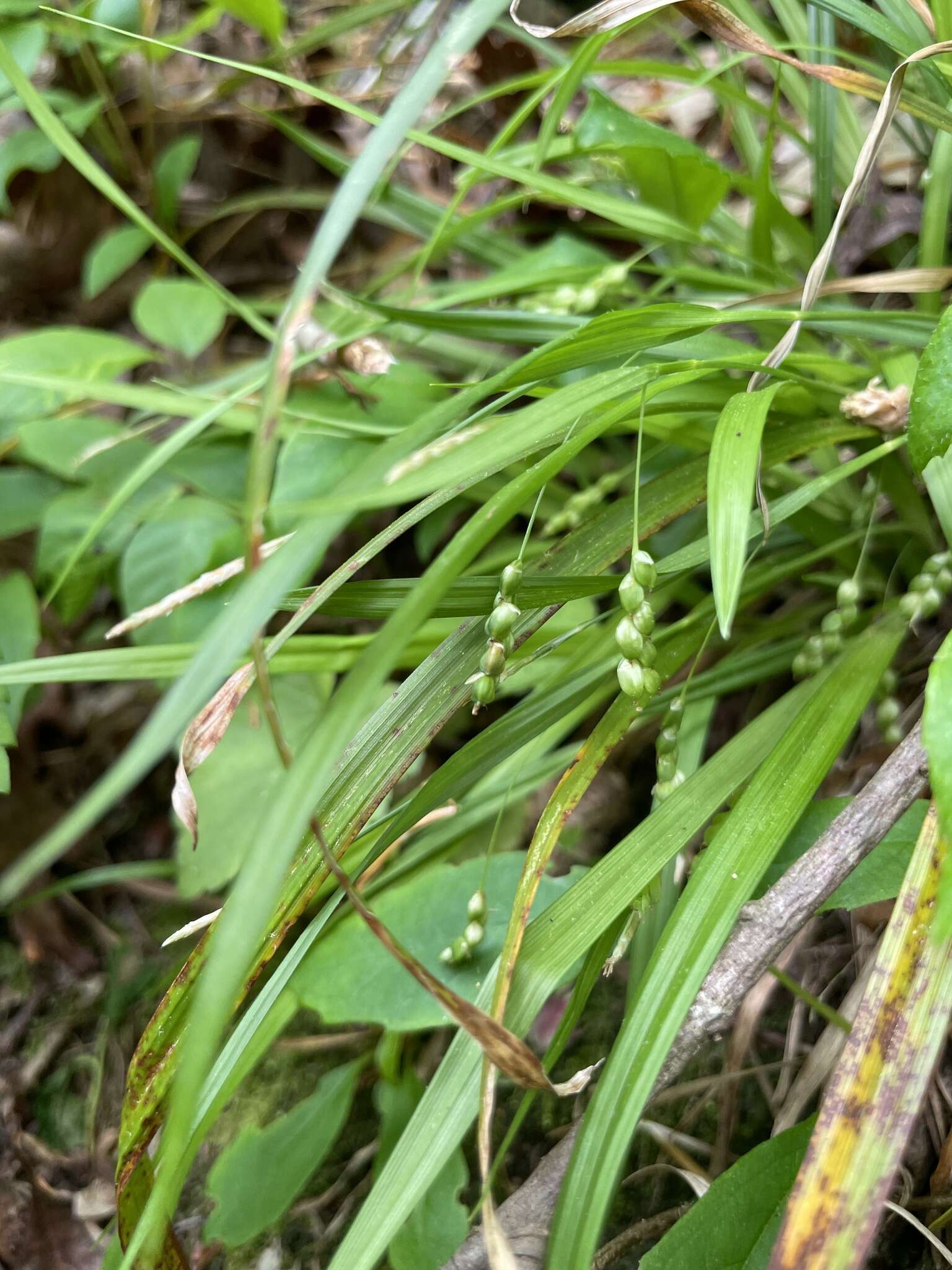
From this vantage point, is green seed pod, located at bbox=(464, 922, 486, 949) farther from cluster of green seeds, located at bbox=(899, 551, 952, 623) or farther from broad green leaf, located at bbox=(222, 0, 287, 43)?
broad green leaf, located at bbox=(222, 0, 287, 43)

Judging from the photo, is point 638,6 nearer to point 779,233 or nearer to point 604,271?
point 604,271

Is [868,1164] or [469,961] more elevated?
[868,1164]

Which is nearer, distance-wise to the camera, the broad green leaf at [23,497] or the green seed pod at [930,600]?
the green seed pod at [930,600]

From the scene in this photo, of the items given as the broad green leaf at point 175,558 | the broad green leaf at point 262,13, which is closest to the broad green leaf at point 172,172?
the broad green leaf at point 262,13

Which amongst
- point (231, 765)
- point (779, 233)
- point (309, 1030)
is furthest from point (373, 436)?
point (309, 1030)

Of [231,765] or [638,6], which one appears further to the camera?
[231,765]

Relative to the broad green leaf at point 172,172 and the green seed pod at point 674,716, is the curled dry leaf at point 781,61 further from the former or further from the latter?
the broad green leaf at point 172,172

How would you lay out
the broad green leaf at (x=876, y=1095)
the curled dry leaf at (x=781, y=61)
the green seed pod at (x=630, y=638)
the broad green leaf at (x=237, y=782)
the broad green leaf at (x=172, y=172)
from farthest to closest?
the broad green leaf at (x=172, y=172) < the broad green leaf at (x=237, y=782) < the curled dry leaf at (x=781, y=61) < the green seed pod at (x=630, y=638) < the broad green leaf at (x=876, y=1095)
